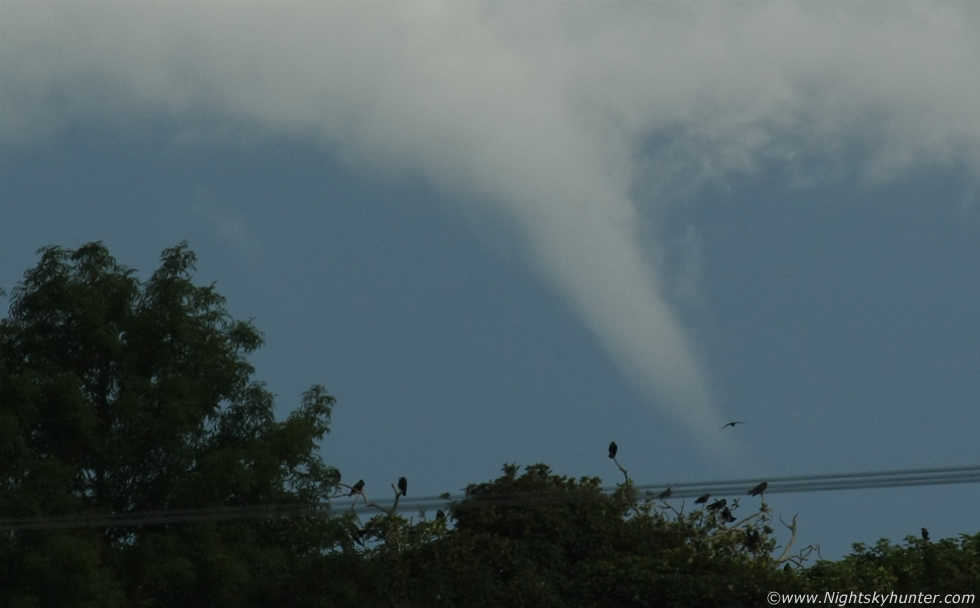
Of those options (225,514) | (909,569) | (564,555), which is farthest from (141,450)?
(909,569)

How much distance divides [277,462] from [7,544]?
11.4 ft

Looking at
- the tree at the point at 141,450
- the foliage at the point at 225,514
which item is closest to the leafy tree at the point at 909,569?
the foliage at the point at 225,514

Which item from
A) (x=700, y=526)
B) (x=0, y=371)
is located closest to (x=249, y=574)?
(x=0, y=371)

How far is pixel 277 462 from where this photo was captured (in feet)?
66.7

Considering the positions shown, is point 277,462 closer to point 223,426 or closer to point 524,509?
point 223,426

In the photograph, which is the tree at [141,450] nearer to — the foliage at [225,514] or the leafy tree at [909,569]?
the foliage at [225,514]

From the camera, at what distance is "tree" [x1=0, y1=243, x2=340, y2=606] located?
18719 millimetres

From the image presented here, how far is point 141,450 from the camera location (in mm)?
19672

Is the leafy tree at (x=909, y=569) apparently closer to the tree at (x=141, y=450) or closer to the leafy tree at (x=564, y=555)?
the leafy tree at (x=564, y=555)

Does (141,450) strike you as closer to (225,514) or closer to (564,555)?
(225,514)

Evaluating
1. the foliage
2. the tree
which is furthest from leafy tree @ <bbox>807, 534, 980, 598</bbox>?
the tree

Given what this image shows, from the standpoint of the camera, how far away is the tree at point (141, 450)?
61.4 feet

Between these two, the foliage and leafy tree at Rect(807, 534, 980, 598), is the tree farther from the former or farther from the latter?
leafy tree at Rect(807, 534, 980, 598)

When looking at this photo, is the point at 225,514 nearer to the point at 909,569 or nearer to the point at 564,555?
the point at 564,555
